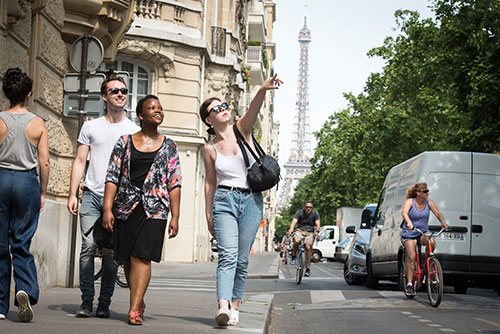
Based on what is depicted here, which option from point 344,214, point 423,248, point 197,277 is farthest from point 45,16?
point 344,214

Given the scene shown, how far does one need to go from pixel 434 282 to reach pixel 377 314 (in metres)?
1.71

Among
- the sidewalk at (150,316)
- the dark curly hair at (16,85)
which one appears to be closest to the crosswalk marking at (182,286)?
the sidewalk at (150,316)

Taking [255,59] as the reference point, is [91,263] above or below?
below

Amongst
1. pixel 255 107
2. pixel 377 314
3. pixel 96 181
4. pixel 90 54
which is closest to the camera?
pixel 255 107

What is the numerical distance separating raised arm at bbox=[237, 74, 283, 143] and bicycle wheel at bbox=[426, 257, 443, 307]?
5.53 m

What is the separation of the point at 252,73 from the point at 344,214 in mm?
10187

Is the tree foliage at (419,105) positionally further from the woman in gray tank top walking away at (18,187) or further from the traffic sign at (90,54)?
the woman in gray tank top walking away at (18,187)

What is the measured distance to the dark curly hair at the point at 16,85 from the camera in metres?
7.14

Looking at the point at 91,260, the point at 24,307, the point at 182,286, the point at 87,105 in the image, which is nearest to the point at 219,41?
the point at 182,286

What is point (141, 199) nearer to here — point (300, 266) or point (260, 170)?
point (260, 170)

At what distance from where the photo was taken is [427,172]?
15.3m

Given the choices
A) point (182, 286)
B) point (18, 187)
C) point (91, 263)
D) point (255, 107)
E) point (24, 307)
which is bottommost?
point (182, 286)

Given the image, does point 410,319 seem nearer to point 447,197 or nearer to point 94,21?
point 447,197

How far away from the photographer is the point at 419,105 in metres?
45.3
